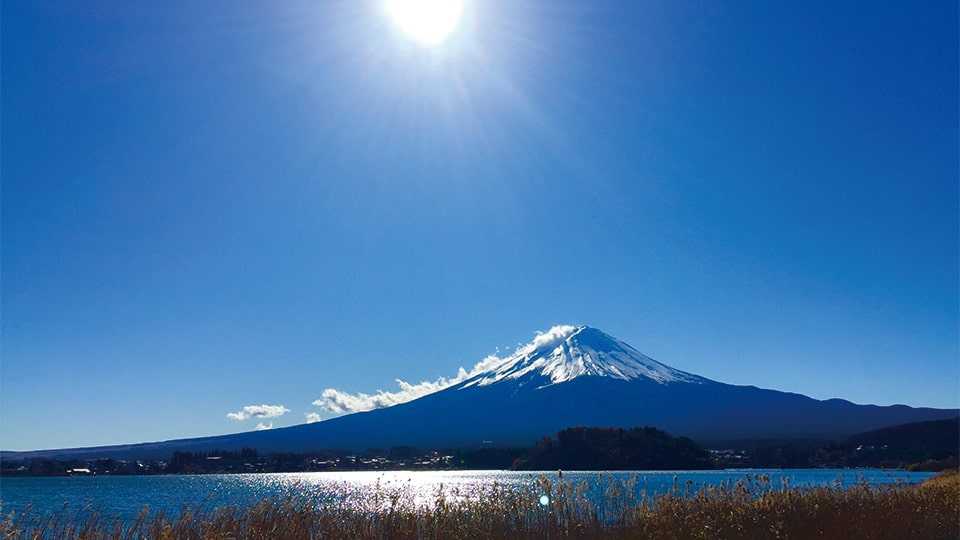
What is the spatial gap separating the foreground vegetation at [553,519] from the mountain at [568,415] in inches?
3743

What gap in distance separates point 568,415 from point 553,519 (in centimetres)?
11784

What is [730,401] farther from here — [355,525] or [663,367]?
[355,525]

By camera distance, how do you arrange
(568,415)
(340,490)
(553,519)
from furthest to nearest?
(568,415), (340,490), (553,519)

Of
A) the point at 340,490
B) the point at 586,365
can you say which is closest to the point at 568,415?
the point at 586,365

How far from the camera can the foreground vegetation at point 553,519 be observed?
7.98 m

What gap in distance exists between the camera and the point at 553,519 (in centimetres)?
910

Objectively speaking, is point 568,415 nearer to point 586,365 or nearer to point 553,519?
point 586,365

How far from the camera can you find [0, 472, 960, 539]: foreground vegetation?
7.98 m

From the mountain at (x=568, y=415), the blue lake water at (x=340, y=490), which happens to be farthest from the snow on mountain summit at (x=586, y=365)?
the blue lake water at (x=340, y=490)

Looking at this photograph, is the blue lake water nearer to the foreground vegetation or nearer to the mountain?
the foreground vegetation

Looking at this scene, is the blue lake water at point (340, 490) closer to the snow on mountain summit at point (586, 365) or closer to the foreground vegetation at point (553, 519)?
the foreground vegetation at point (553, 519)

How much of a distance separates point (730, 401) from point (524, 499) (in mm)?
129320

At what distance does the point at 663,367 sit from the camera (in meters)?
156

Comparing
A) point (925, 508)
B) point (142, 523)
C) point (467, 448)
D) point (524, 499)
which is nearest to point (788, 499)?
point (925, 508)
